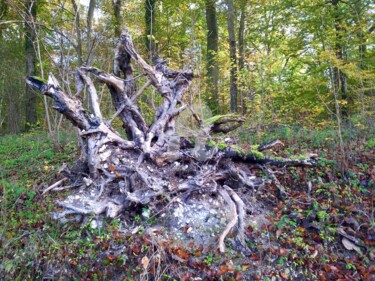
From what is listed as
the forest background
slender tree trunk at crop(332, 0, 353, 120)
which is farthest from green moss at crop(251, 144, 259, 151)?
slender tree trunk at crop(332, 0, 353, 120)

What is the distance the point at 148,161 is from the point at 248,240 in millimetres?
1978

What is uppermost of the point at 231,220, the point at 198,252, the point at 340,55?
the point at 340,55

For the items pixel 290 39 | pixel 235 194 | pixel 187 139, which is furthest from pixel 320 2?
pixel 235 194

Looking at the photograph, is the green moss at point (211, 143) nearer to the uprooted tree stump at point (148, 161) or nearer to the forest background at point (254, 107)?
the uprooted tree stump at point (148, 161)

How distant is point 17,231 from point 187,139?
112 inches

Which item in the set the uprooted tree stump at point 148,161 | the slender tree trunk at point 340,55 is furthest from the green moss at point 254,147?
the slender tree trunk at point 340,55

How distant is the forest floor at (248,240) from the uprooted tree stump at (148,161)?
0.78 ft

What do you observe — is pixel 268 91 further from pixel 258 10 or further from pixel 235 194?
pixel 258 10

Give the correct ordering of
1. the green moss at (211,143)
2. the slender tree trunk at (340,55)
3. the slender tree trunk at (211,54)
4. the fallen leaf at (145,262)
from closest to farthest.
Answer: the fallen leaf at (145,262)
the green moss at (211,143)
the slender tree trunk at (340,55)
the slender tree trunk at (211,54)

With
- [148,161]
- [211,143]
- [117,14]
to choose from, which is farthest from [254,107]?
[117,14]

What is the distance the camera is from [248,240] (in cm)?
366

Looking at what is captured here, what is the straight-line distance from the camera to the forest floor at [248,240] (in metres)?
3.14

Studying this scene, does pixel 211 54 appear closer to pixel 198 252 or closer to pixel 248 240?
pixel 248 240

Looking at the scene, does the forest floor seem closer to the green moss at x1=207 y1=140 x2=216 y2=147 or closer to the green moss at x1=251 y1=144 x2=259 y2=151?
the green moss at x1=251 y1=144 x2=259 y2=151
